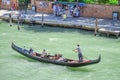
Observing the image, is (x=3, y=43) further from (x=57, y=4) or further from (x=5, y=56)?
(x=57, y=4)

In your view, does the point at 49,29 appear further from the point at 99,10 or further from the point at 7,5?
the point at 7,5

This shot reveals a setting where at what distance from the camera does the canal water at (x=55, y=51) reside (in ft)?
102

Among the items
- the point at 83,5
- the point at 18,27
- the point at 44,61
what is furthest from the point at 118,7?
the point at 44,61

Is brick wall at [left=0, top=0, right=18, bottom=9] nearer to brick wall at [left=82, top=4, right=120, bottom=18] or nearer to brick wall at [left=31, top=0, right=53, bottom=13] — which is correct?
brick wall at [left=31, top=0, right=53, bottom=13]

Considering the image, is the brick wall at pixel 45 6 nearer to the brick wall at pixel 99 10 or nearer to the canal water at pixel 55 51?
the canal water at pixel 55 51

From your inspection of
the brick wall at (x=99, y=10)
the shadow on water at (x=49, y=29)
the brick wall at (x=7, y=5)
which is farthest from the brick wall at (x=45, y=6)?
the brick wall at (x=99, y=10)

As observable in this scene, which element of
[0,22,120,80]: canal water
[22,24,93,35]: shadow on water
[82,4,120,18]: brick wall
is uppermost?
[82,4,120,18]: brick wall

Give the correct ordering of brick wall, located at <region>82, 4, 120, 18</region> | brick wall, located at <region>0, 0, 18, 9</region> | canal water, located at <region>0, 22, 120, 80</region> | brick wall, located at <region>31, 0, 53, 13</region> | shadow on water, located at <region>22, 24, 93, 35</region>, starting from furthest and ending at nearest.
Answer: brick wall, located at <region>0, 0, 18, 9</region> → brick wall, located at <region>31, 0, 53, 13</region> → brick wall, located at <region>82, 4, 120, 18</region> → shadow on water, located at <region>22, 24, 93, 35</region> → canal water, located at <region>0, 22, 120, 80</region>

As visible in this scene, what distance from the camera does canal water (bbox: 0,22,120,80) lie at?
3094cm

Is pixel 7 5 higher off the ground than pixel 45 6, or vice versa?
pixel 45 6

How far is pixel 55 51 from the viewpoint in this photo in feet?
125

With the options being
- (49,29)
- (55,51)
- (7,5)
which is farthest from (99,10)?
(7,5)

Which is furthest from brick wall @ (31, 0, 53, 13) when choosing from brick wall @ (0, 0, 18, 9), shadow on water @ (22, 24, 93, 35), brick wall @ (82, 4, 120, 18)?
brick wall @ (82, 4, 120, 18)

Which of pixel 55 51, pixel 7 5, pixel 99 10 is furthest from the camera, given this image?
pixel 7 5
